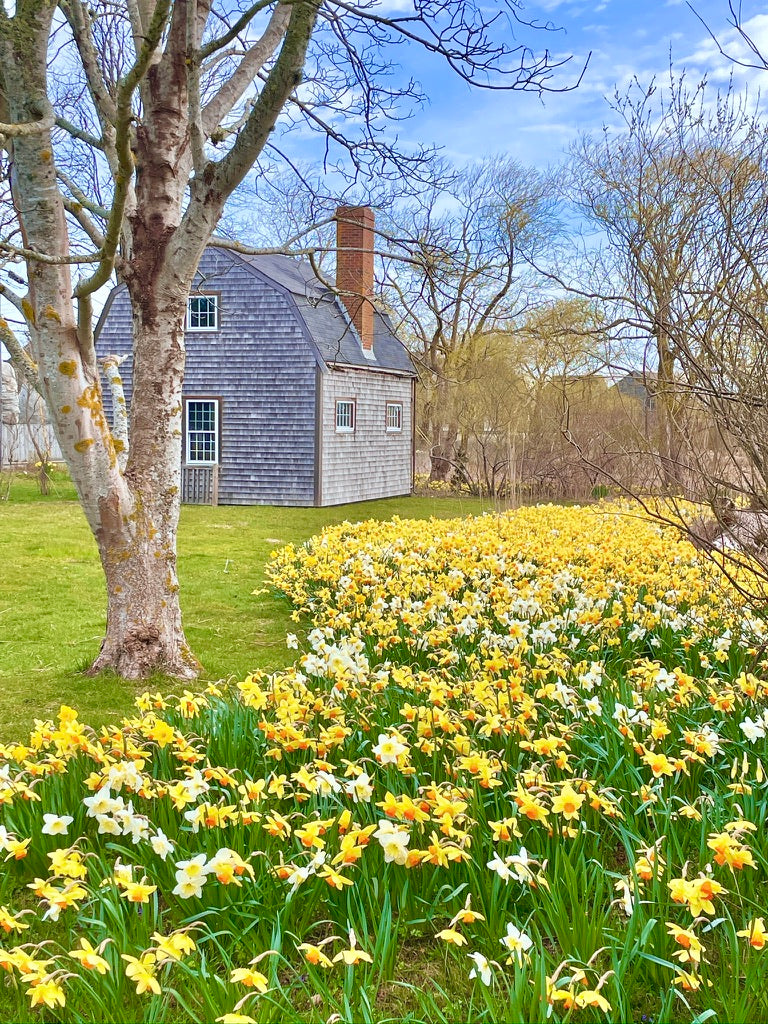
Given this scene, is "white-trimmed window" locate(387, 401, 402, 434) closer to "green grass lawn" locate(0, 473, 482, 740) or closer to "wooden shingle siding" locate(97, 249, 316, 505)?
"wooden shingle siding" locate(97, 249, 316, 505)

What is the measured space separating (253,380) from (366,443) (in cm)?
382

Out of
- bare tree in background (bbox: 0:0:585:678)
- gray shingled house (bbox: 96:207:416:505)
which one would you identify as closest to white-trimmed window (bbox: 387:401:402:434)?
gray shingled house (bbox: 96:207:416:505)

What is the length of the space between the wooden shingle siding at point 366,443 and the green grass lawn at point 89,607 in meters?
3.10

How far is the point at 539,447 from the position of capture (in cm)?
2125

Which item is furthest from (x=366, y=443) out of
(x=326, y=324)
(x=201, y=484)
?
(x=201, y=484)

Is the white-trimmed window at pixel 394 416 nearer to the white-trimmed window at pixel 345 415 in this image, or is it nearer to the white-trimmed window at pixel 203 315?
the white-trimmed window at pixel 345 415

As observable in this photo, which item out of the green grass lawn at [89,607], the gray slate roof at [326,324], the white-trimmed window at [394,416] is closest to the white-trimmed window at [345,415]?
the gray slate roof at [326,324]

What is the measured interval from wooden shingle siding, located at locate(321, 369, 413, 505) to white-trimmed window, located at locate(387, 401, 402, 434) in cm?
14

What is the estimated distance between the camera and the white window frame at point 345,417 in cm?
2052

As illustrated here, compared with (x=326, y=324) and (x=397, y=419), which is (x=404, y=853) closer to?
(x=326, y=324)

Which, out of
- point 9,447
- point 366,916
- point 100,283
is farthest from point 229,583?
point 9,447

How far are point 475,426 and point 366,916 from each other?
1856 centimetres

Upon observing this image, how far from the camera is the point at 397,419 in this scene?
2470 cm

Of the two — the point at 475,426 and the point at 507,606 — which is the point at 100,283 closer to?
the point at 507,606
